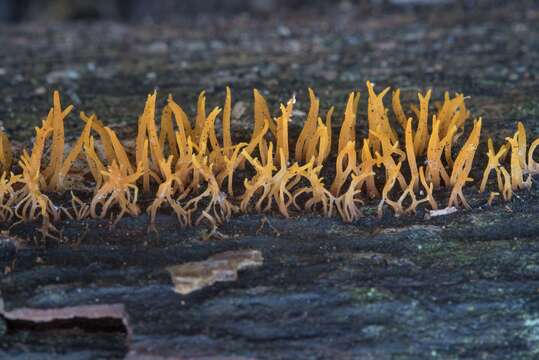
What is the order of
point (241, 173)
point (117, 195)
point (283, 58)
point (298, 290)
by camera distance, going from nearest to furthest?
point (298, 290)
point (117, 195)
point (241, 173)
point (283, 58)

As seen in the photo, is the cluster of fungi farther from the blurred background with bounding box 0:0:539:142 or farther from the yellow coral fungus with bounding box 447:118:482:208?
the blurred background with bounding box 0:0:539:142

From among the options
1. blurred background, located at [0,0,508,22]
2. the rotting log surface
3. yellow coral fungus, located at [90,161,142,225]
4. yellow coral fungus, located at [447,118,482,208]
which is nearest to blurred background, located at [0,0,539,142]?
the rotting log surface

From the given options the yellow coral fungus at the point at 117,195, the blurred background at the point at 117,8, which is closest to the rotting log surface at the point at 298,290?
the yellow coral fungus at the point at 117,195

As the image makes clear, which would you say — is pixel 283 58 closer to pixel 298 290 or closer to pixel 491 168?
pixel 491 168

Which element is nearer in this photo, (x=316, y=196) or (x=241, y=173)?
(x=316, y=196)

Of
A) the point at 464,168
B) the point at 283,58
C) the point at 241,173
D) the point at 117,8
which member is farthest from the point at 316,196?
the point at 117,8

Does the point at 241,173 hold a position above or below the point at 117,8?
below

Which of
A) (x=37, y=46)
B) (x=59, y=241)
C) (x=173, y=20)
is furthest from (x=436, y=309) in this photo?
(x=173, y=20)

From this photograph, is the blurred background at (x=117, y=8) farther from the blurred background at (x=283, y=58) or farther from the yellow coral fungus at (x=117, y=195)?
the yellow coral fungus at (x=117, y=195)

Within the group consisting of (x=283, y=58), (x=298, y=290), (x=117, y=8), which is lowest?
(x=298, y=290)
